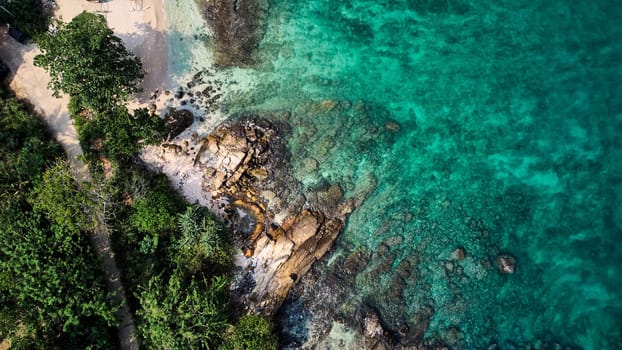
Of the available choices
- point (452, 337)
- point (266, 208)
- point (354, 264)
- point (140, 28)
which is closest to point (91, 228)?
point (266, 208)

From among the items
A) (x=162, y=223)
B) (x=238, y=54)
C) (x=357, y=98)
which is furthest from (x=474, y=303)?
(x=238, y=54)

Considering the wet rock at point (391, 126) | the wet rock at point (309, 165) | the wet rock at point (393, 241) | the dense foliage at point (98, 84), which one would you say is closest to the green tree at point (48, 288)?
the dense foliage at point (98, 84)

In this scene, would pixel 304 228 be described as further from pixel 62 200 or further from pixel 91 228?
pixel 62 200

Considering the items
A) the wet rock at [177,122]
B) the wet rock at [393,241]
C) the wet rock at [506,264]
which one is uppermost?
the wet rock at [177,122]

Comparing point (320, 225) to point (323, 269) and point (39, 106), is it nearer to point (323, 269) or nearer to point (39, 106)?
point (323, 269)

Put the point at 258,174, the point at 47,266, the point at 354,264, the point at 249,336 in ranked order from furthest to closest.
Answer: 1. the point at 258,174
2. the point at 354,264
3. the point at 249,336
4. the point at 47,266

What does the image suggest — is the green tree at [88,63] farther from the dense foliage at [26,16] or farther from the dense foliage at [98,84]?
Answer: the dense foliage at [26,16]
